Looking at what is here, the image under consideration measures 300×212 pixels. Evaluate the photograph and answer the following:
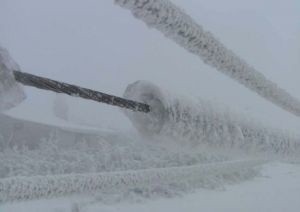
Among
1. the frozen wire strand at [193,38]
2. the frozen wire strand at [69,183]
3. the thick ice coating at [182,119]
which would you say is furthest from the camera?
the frozen wire strand at [69,183]

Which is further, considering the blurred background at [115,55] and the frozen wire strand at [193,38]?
the blurred background at [115,55]

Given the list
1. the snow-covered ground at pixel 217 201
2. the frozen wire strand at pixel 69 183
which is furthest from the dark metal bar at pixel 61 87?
the snow-covered ground at pixel 217 201

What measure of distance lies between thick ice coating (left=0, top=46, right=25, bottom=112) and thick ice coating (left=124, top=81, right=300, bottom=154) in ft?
0.61

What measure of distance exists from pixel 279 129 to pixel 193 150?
0.38 m

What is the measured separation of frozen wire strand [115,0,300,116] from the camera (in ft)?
1.80

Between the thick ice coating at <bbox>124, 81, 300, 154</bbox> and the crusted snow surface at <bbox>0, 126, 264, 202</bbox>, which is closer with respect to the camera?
the thick ice coating at <bbox>124, 81, 300, 154</bbox>

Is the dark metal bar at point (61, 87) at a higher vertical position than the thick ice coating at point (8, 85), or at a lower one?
higher

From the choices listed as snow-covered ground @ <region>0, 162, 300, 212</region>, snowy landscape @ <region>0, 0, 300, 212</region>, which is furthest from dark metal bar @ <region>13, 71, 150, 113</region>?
snow-covered ground @ <region>0, 162, 300, 212</region>

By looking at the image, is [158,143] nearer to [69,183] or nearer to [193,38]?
[193,38]

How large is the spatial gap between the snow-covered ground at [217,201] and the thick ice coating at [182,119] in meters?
1.15

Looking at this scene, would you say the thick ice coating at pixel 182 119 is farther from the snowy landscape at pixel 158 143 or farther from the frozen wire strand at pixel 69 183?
the frozen wire strand at pixel 69 183

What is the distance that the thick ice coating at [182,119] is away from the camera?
27.7 inches

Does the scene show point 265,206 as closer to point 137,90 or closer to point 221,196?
point 221,196

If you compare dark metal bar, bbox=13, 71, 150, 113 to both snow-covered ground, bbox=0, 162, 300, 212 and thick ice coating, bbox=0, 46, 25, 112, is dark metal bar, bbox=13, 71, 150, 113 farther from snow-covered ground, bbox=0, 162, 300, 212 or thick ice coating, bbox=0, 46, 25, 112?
snow-covered ground, bbox=0, 162, 300, 212
